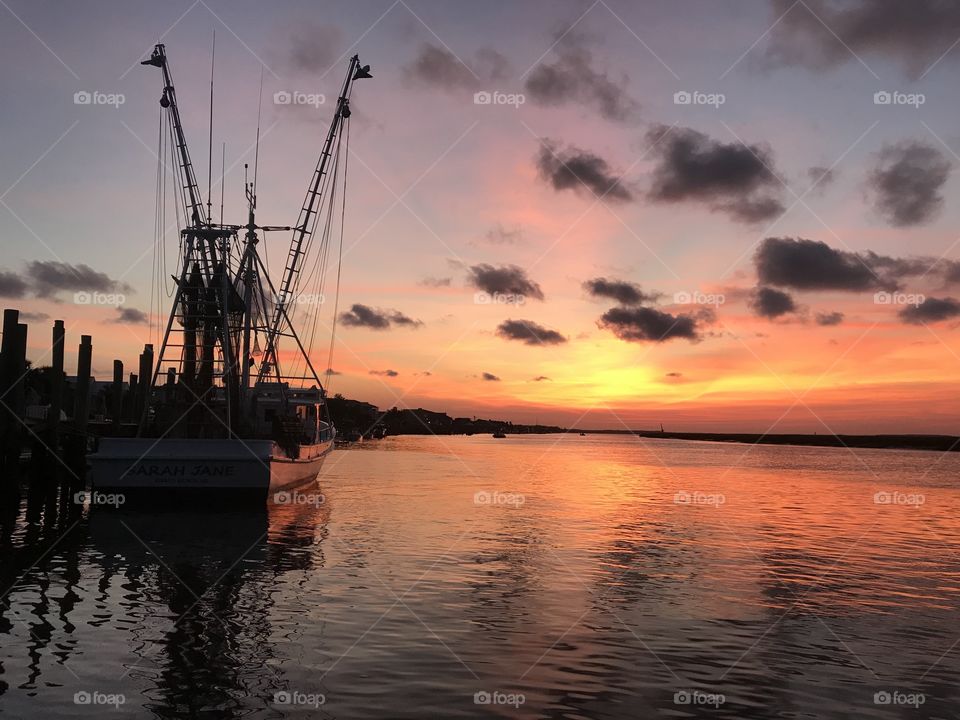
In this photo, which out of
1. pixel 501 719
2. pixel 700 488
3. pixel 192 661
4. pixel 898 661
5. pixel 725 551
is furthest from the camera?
pixel 700 488

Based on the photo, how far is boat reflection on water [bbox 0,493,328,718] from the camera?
36.2ft

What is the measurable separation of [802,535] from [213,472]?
74.3ft

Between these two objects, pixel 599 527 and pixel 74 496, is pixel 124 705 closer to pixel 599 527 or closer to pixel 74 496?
pixel 599 527

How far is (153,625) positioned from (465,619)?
5521 mm

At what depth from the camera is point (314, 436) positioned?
1902 inches

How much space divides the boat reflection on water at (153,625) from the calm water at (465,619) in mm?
56

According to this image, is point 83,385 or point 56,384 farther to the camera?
point 83,385

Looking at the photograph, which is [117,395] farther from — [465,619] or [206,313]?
[465,619]

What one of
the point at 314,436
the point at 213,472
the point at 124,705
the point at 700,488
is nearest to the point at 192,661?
the point at 124,705

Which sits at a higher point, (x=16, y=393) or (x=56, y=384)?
(x=56, y=384)

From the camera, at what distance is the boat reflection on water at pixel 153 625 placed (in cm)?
1102

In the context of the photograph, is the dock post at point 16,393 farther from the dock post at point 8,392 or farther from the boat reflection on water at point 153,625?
the boat reflection on water at point 153,625

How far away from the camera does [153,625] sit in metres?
14.7

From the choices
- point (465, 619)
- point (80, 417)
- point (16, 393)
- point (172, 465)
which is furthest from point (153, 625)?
point (80, 417)
